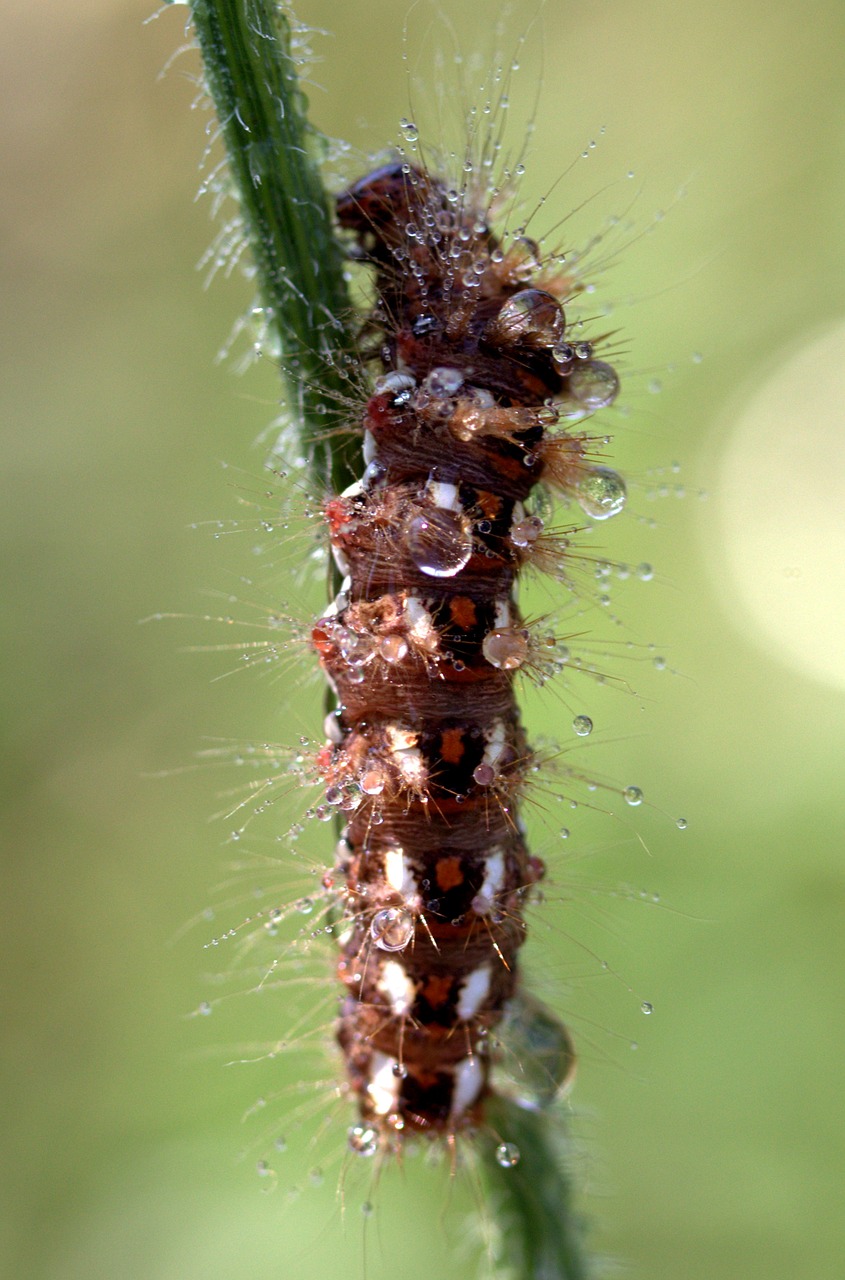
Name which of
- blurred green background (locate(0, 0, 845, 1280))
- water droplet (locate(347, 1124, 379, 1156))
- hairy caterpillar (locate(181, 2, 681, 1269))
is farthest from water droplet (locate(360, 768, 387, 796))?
blurred green background (locate(0, 0, 845, 1280))

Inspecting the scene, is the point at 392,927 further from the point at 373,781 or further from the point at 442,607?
the point at 442,607

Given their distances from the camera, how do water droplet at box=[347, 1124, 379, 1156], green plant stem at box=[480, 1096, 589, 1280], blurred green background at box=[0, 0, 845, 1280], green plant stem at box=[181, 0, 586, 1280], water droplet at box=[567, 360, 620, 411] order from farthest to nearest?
blurred green background at box=[0, 0, 845, 1280] → green plant stem at box=[480, 1096, 589, 1280] → water droplet at box=[347, 1124, 379, 1156] → water droplet at box=[567, 360, 620, 411] → green plant stem at box=[181, 0, 586, 1280]

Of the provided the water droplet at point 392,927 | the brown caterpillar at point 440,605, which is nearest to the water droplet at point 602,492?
the brown caterpillar at point 440,605

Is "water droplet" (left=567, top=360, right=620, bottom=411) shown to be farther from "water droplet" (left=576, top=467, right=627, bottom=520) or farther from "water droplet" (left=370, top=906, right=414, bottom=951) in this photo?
"water droplet" (left=370, top=906, right=414, bottom=951)

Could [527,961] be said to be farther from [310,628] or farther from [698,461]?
[698,461]

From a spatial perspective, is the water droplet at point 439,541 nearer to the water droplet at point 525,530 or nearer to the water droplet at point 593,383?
the water droplet at point 525,530
